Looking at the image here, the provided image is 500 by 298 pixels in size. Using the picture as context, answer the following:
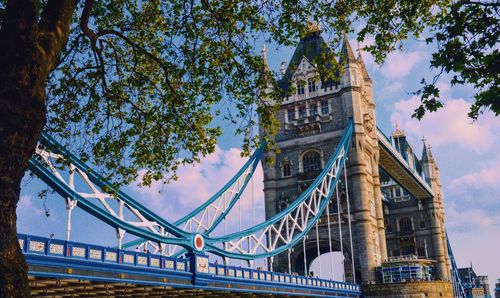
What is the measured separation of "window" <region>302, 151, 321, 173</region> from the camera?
5144 centimetres

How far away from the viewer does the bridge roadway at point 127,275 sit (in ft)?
63.0

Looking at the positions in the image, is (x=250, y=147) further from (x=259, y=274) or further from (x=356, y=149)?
(x=356, y=149)

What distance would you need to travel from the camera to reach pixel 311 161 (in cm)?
5181

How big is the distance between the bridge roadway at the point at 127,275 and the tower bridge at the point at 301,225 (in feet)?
0.16

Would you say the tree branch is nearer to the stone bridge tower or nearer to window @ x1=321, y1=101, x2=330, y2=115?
the stone bridge tower

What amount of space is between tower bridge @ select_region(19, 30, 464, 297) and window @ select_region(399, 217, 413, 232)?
0.13 m

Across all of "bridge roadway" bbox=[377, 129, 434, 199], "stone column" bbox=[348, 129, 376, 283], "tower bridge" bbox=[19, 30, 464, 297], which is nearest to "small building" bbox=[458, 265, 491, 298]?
"tower bridge" bbox=[19, 30, 464, 297]

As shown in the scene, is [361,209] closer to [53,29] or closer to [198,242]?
[198,242]

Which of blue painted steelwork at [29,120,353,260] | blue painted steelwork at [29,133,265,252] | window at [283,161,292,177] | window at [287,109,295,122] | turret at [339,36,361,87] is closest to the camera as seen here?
blue painted steelwork at [29,120,353,260]

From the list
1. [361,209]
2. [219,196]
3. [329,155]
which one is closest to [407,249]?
[329,155]

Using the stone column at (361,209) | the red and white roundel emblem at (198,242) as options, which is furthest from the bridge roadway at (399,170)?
the red and white roundel emblem at (198,242)

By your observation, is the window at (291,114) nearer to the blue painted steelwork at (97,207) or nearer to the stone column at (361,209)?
the stone column at (361,209)

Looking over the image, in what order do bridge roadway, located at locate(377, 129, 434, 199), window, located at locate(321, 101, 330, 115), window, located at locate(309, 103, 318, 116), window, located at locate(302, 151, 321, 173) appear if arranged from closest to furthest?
1. window, located at locate(302, 151, 321, 173)
2. window, located at locate(321, 101, 330, 115)
3. window, located at locate(309, 103, 318, 116)
4. bridge roadway, located at locate(377, 129, 434, 199)

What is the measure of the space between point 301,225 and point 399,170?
831 inches
